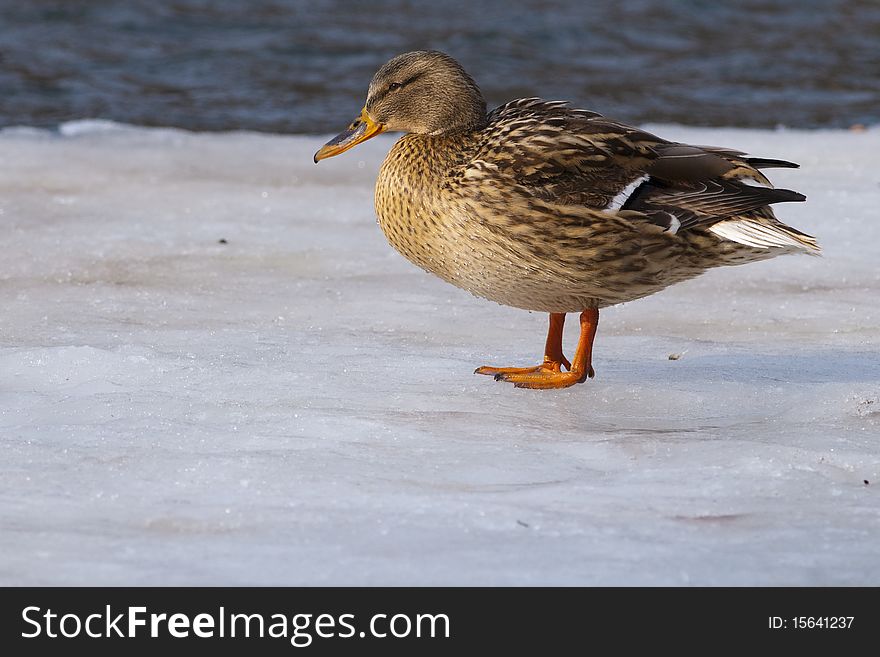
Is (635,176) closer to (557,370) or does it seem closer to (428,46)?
(557,370)

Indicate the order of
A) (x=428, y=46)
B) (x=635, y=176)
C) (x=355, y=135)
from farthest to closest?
(x=428, y=46)
(x=355, y=135)
(x=635, y=176)

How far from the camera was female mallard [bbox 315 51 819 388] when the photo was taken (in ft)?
13.8

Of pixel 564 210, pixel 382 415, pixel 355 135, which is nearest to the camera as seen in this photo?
pixel 382 415

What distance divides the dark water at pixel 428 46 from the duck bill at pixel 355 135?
554cm

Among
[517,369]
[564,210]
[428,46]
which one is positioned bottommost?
[428,46]

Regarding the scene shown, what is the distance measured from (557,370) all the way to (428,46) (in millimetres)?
8339

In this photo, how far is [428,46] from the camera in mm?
12359

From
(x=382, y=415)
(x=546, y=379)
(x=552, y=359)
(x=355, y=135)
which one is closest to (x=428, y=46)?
(x=355, y=135)

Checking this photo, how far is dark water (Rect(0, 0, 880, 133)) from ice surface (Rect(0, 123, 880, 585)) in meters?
4.04

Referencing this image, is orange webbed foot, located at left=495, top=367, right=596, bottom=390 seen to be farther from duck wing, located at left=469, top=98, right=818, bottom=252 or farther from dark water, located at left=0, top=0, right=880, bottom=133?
dark water, located at left=0, top=0, right=880, bottom=133

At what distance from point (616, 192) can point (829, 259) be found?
205cm

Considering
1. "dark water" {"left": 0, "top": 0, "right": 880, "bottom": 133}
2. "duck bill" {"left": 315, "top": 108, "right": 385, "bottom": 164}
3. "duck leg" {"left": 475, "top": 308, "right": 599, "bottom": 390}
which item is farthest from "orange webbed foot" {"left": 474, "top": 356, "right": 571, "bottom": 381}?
"dark water" {"left": 0, "top": 0, "right": 880, "bottom": 133}
